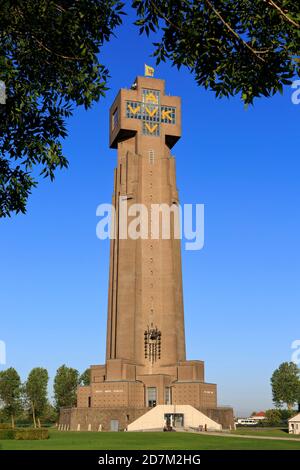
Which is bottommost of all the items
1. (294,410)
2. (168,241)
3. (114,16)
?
(294,410)

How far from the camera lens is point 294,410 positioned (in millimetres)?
→ 138625

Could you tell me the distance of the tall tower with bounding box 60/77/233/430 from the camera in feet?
298

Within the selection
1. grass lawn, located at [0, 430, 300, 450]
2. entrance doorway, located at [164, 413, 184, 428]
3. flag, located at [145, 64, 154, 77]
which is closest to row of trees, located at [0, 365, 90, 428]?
entrance doorway, located at [164, 413, 184, 428]

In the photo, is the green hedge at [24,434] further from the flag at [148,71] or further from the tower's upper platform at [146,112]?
the flag at [148,71]

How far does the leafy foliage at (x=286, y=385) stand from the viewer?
138625mm

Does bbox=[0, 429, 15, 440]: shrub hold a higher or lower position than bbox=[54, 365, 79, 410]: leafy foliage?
lower

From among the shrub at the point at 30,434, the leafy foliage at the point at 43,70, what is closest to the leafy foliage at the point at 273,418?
the shrub at the point at 30,434

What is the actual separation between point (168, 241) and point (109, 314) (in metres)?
17.5

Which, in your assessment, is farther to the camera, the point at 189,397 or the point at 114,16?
the point at 189,397

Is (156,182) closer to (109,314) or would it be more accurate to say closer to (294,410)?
(109,314)

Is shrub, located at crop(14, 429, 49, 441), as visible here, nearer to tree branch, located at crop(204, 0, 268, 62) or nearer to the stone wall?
the stone wall

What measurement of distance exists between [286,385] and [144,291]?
5974 cm

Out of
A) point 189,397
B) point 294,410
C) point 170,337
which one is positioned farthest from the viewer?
point 294,410
